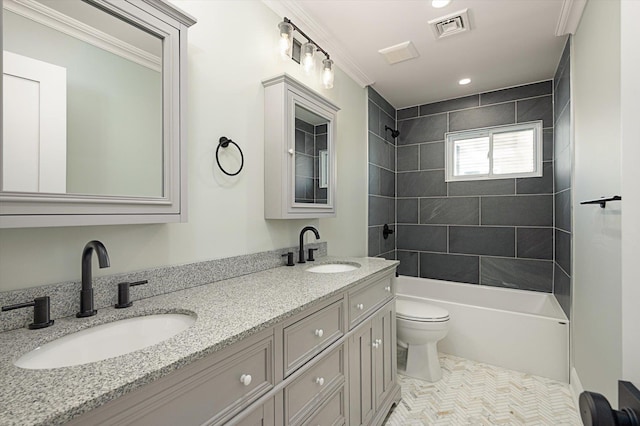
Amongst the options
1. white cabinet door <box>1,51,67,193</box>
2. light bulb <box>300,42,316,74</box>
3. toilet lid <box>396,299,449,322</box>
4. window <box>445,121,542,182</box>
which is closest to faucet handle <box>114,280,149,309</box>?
white cabinet door <box>1,51,67,193</box>

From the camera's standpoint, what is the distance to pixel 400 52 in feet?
7.72

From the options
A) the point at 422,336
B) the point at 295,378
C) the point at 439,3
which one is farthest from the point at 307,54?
the point at 422,336

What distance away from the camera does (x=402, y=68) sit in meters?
2.64

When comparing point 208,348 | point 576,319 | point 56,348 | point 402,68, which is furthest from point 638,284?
point 402,68

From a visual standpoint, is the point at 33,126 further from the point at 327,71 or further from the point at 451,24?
the point at 451,24

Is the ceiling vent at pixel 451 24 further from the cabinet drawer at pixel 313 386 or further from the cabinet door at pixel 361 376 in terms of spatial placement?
the cabinet drawer at pixel 313 386

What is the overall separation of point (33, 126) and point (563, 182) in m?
3.17

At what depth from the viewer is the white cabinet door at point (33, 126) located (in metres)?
0.80

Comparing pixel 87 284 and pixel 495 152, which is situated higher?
pixel 495 152

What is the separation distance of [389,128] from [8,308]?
10.9 feet

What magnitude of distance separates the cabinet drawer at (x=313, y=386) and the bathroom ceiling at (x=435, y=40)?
1.94m

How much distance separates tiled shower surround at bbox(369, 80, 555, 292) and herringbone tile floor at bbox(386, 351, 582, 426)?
3.45 feet

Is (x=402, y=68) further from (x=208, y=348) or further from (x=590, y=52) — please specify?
(x=208, y=348)

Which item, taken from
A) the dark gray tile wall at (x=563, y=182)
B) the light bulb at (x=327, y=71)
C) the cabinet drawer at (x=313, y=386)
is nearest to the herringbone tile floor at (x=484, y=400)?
the dark gray tile wall at (x=563, y=182)
